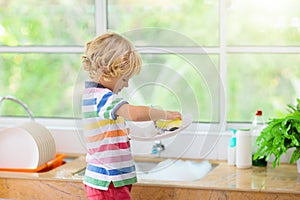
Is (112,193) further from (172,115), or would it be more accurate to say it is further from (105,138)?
(172,115)

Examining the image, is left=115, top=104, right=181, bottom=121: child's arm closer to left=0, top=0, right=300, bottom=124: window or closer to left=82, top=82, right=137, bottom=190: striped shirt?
left=82, top=82, right=137, bottom=190: striped shirt

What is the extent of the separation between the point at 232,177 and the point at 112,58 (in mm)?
748

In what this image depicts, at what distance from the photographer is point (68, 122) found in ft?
10.0

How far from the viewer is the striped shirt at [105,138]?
204 centimetres

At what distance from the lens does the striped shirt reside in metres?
2.04

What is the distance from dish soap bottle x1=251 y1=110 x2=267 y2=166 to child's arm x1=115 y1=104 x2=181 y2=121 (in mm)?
724

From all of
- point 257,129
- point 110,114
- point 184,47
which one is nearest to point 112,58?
point 110,114

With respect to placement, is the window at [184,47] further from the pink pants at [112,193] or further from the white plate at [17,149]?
the pink pants at [112,193]

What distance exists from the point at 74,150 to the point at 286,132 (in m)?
1.08

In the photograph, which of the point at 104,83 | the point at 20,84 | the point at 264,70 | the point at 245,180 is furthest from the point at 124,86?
the point at 20,84

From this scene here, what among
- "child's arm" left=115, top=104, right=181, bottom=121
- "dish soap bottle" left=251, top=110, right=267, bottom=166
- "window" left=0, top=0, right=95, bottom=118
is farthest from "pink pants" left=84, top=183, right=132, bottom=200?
"window" left=0, top=0, right=95, bottom=118

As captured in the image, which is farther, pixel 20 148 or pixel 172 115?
pixel 20 148

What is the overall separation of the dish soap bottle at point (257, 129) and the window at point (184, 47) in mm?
81

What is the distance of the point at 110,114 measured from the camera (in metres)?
2.01
